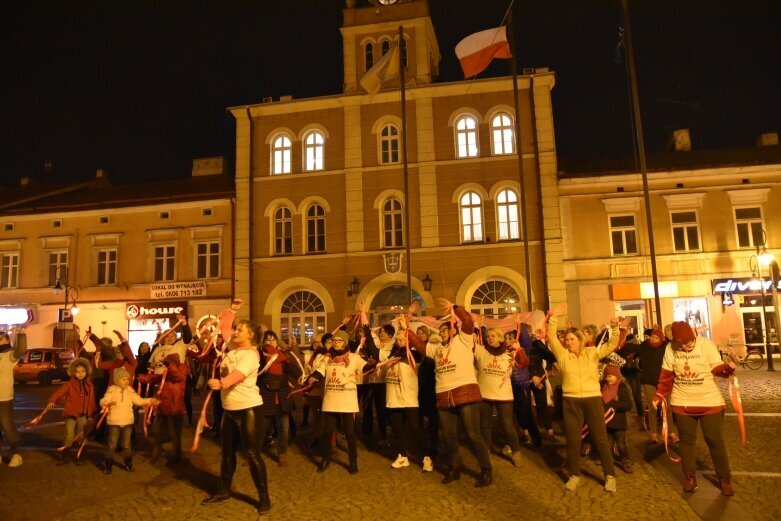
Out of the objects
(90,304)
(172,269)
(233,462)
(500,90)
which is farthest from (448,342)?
(90,304)

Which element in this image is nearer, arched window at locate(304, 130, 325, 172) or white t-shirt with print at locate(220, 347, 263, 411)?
white t-shirt with print at locate(220, 347, 263, 411)

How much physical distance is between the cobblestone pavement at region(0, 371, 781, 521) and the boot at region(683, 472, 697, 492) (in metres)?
0.13

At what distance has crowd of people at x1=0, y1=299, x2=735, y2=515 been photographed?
23.0 ft

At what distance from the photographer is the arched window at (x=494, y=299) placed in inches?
988

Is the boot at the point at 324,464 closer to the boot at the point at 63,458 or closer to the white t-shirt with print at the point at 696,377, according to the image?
the boot at the point at 63,458

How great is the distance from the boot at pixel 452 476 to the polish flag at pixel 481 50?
53.3 ft

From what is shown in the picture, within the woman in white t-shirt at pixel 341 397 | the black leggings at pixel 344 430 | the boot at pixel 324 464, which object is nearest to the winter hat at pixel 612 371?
the woman in white t-shirt at pixel 341 397

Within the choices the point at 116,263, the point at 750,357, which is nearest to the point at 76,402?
the point at 116,263

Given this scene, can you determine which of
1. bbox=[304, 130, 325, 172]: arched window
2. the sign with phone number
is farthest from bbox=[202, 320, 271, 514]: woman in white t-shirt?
the sign with phone number

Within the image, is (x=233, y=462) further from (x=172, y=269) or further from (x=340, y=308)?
(x=172, y=269)

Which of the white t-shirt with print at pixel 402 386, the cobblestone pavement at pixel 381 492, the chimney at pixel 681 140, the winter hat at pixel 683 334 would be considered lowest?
the cobblestone pavement at pixel 381 492

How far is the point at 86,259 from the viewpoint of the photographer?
1161 inches

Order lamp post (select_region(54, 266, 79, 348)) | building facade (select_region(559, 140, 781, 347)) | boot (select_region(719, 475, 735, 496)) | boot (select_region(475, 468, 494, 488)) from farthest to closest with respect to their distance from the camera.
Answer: lamp post (select_region(54, 266, 79, 348)), building facade (select_region(559, 140, 781, 347)), boot (select_region(475, 468, 494, 488)), boot (select_region(719, 475, 735, 496))

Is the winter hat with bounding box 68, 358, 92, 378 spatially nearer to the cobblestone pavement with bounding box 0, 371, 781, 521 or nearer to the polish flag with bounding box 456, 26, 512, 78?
the cobblestone pavement with bounding box 0, 371, 781, 521
